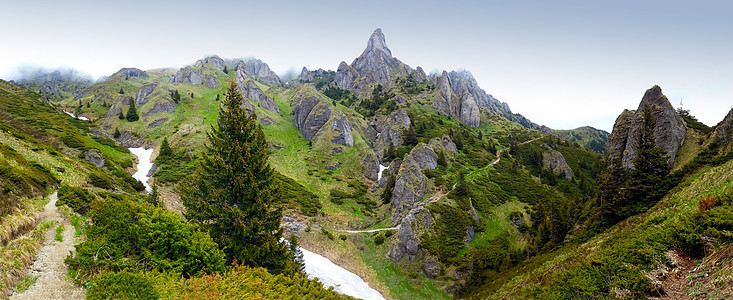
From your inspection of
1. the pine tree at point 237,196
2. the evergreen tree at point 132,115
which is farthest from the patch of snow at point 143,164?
the pine tree at point 237,196

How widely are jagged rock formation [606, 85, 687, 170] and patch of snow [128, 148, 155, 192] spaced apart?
79827 millimetres

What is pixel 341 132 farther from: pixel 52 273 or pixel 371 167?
pixel 52 273

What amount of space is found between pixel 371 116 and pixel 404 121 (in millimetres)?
21296

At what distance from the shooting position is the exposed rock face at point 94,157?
49.4m

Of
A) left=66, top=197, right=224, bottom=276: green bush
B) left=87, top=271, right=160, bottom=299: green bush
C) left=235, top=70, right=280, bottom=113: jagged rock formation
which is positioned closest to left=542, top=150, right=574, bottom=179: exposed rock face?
left=66, top=197, right=224, bottom=276: green bush

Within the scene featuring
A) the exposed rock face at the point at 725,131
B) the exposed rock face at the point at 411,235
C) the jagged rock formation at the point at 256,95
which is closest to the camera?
the exposed rock face at the point at 725,131

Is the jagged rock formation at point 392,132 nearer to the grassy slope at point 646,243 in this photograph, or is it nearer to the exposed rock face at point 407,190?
Result: the exposed rock face at point 407,190

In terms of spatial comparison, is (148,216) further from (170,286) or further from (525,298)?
(525,298)

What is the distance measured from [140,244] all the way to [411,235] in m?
42.2

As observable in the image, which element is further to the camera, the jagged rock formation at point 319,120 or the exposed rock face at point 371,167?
the jagged rock formation at point 319,120

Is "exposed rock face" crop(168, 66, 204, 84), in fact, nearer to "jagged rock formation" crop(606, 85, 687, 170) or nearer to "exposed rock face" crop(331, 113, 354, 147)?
"exposed rock face" crop(331, 113, 354, 147)

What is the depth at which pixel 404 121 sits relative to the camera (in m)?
116

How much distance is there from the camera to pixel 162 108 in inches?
3553

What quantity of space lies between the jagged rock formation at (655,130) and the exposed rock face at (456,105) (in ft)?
354
